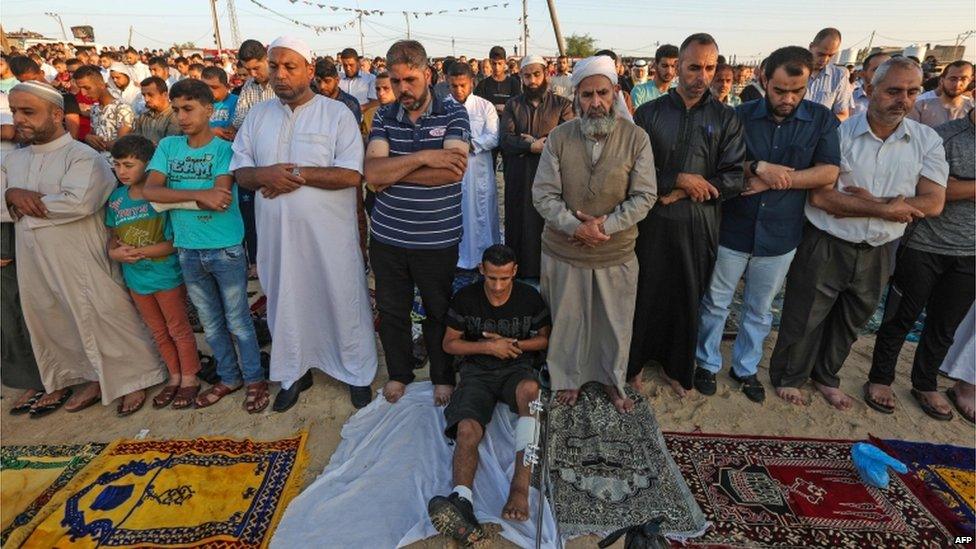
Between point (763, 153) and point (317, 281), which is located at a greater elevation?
point (763, 153)

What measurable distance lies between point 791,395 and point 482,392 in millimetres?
2253

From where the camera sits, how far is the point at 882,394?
3531mm

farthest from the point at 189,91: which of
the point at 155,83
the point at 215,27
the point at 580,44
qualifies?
the point at 580,44

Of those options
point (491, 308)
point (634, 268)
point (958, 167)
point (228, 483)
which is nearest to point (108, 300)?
point (228, 483)

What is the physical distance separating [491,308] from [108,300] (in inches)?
102

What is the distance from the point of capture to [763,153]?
3.15 meters

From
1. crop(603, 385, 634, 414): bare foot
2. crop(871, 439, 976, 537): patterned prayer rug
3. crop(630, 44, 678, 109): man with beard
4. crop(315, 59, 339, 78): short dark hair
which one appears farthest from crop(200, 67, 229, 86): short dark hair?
crop(871, 439, 976, 537): patterned prayer rug

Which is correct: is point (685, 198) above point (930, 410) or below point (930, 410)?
above

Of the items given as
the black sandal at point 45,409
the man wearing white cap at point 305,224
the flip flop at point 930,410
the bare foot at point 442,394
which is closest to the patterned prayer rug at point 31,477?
the black sandal at point 45,409

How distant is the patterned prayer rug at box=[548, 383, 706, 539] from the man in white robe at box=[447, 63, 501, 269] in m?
2.33

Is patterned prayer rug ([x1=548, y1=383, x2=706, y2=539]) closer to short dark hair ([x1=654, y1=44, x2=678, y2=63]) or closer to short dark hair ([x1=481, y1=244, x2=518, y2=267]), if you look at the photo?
short dark hair ([x1=481, y1=244, x2=518, y2=267])

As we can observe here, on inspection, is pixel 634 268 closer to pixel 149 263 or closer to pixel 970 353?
pixel 970 353

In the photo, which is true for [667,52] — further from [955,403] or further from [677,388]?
[955,403]

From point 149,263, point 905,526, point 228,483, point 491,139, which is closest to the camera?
point 905,526
